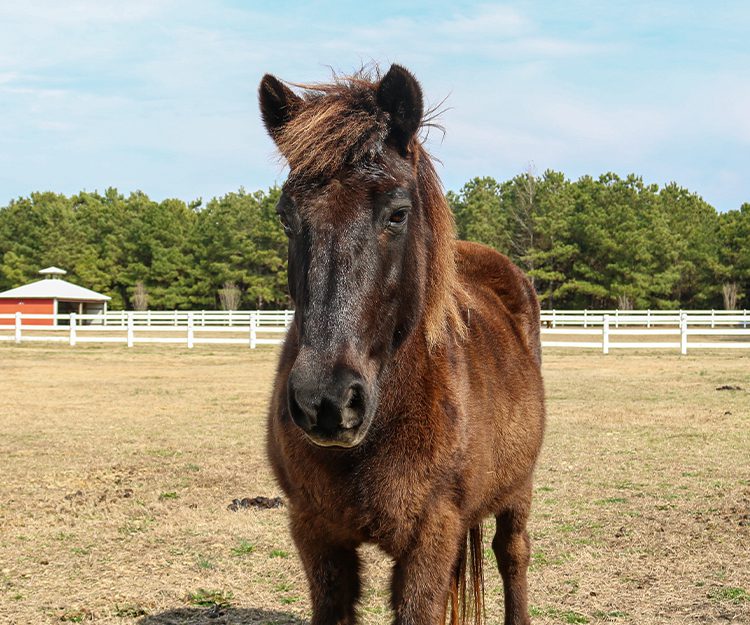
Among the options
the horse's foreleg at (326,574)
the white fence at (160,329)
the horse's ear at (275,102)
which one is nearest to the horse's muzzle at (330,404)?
the horse's foreleg at (326,574)

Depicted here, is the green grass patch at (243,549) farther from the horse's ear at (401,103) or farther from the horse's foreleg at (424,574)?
the horse's ear at (401,103)

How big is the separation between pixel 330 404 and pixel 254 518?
4.50 m

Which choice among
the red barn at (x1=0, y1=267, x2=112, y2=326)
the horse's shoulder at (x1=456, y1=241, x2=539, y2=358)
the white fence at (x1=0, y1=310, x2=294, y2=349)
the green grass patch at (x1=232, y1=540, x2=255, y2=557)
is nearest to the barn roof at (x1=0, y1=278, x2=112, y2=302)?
the red barn at (x1=0, y1=267, x2=112, y2=326)

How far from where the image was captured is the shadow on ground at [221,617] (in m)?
4.30

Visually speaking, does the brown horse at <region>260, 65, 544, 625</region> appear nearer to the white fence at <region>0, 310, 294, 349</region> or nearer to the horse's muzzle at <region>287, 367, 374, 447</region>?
the horse's muzzle at <region>287, 367, 374, 447</region>

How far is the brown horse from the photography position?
2.27 meters

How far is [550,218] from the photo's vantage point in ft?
172

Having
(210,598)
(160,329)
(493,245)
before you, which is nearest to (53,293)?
(160,329)

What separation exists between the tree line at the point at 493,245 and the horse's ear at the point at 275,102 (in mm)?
44456

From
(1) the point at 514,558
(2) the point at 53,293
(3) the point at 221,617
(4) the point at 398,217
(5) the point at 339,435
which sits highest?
(2) the point at 53,293

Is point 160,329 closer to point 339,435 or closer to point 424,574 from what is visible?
point 424,574

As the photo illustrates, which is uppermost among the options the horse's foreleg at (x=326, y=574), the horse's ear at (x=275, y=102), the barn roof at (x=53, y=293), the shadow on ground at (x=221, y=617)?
the barn roof at (x=53, y=293)

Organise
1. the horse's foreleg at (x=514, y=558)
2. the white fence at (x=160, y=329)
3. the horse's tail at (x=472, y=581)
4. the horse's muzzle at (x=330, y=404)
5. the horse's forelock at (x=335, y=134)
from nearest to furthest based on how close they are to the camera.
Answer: the horse's muzzle at (x=330, y=404) < the horse's forelock at (x=335, y=134) < the horse's tail at (x=472, y=581) < the horse's foreleg at (x=514, y=558) < the white fence at (x=160, y=329)

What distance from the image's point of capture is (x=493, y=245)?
53.7 m
